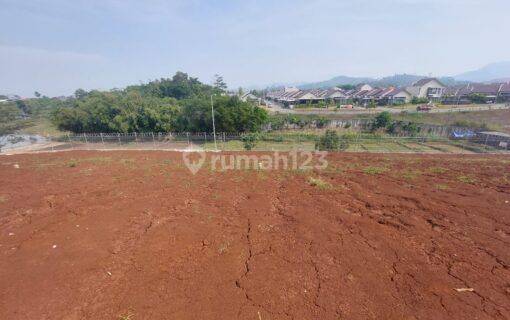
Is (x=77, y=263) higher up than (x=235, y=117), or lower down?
lower down

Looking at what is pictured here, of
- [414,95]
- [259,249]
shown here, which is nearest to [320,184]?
[259,249]

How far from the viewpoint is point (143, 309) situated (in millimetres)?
4238

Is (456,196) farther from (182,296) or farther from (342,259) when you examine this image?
(182,296)

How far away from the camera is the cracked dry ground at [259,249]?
429 centimetres

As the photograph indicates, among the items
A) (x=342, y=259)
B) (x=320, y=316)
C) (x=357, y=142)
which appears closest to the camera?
(x=320, y=316)

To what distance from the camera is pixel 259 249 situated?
5.84 metres

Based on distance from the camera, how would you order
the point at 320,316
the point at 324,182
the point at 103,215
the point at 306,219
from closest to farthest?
the point at 320,316, the point at 306,219, the point at 103,215, the point at 324,182

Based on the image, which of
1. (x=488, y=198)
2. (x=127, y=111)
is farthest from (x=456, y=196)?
(x=127, y=111)

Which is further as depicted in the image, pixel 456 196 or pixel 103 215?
pixel 456 196

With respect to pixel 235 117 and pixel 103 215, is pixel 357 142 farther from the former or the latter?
pixel 103 215

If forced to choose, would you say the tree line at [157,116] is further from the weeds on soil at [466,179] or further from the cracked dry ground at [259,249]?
the weeds on soil at [466,179]

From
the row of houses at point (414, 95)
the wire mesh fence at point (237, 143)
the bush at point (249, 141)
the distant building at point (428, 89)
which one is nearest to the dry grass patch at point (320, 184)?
the wire mesh fence at point (237, 143)

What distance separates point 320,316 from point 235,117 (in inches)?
832

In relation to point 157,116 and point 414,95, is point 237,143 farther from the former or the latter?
point 414,95
